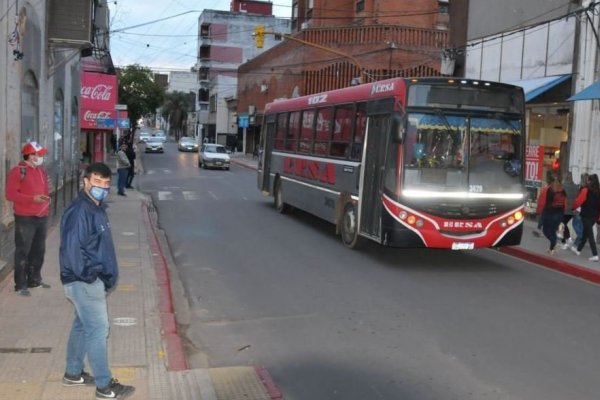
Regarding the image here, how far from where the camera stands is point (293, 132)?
55.3 ft

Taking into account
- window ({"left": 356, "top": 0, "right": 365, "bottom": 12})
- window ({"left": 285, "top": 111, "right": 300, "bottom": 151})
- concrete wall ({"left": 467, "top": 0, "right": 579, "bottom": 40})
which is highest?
window ({"left": 356, "top": 0, "right": 365, "bottom": 12})

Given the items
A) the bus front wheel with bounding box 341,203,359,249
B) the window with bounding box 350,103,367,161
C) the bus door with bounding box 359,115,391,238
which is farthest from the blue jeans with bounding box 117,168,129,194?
the bus door with bounding box 359,115,391,238

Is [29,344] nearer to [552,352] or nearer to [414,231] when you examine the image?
[552,352]

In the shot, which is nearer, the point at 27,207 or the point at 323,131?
the point at 27,207

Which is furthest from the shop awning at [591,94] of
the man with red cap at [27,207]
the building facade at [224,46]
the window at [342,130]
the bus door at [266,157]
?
the building facade at [224,46]

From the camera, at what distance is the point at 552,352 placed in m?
6.46

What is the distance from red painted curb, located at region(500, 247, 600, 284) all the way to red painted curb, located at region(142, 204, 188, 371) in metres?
6.76

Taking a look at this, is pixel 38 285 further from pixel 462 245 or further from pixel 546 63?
pixel 546 63

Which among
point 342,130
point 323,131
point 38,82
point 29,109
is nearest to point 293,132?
point 323,131

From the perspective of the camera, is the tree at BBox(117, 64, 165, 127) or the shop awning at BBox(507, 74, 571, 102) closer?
the shop awning at BBox(507, 74, 571, 102)

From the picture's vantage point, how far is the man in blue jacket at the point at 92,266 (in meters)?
4.47

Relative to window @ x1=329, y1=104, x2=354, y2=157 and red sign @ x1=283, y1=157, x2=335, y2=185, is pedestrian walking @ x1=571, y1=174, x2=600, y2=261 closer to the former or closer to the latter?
window @ x1=329, y1=104, x2=354, y2=157

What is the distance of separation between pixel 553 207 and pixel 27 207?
356 inches

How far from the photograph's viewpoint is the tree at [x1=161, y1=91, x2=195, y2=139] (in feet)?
399
